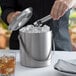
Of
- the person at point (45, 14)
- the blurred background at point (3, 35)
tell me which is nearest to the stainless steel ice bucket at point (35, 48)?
the person at point (45, 14)

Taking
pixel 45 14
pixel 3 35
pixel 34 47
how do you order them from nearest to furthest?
pixel 34 47 < pixel 45 14 < pixel 3 35

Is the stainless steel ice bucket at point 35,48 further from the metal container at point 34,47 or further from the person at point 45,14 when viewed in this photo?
the person at point 45,14

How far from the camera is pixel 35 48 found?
126cm

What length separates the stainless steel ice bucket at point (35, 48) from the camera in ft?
4.11

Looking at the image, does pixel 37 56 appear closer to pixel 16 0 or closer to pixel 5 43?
pixel 16 0

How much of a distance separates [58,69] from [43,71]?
89mm

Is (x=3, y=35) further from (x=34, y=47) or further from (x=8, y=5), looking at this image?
(x=34, y=47)

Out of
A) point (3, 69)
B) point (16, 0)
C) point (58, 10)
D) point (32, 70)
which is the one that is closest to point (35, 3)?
→ point (16, 0)

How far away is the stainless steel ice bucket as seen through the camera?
4.11 ft

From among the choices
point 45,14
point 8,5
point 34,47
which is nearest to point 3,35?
point 8,5

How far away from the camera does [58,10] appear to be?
1278mm

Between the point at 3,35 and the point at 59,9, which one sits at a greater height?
the point at 59,9

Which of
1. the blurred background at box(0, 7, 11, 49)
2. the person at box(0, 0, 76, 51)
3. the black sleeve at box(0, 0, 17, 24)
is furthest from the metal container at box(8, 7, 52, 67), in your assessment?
the blurred background at box(0, 7, 11, 49)

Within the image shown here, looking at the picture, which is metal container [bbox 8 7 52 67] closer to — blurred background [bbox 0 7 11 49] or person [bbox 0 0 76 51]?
person [bbox 0 0 76 51]
